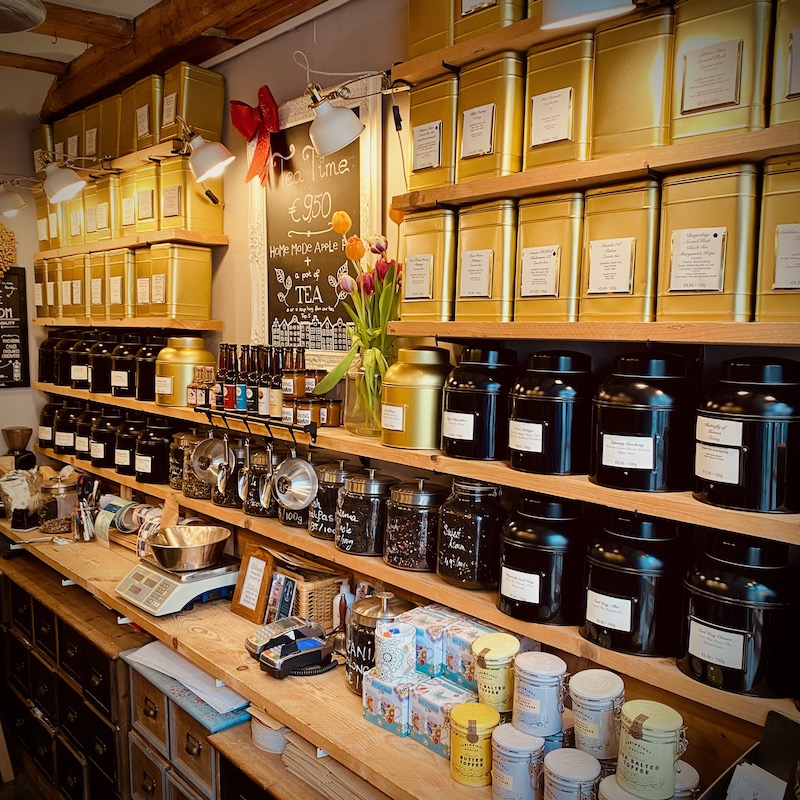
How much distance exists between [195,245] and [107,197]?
0.69 m

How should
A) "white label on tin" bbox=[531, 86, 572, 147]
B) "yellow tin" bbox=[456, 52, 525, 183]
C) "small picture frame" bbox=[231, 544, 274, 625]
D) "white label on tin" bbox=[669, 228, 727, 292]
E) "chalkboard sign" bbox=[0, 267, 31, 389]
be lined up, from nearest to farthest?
"white label on tin" bbox=[669, 228, 727, 292]
"white label on tin" bbox=[531, 86, 572, 147]
"yellow tin" bbox=[456, 52, 525, 183]
"small picture frame" bbox=[231, 544, 274, 625]
"chalkboard sign" bbox=[0, 267, 31, 389]

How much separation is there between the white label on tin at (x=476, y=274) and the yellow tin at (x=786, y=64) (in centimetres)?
62

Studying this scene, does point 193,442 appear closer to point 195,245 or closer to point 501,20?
point 195,245

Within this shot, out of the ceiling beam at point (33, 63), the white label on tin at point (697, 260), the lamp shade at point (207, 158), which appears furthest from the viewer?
the ceiling beam at point (33, 63)

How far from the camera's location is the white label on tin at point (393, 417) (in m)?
1.82

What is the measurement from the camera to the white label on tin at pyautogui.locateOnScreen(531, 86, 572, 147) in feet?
4.81

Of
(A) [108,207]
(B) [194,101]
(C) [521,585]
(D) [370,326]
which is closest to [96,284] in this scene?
(A) [108,207]

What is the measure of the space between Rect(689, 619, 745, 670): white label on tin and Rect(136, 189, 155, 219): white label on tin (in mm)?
2572


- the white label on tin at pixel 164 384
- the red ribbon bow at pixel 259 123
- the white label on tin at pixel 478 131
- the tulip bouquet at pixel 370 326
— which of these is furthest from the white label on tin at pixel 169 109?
the white label on tin at pixel 478 131

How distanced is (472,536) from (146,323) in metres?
1.89

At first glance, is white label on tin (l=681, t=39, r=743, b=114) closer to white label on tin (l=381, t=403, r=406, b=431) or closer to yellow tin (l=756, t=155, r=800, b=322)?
yellow tin (l=756, t=155, r=800, b=322)

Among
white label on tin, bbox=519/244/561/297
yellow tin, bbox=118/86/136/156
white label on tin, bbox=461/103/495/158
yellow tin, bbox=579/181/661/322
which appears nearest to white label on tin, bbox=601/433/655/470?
yellow tin, bbox=579/181/661/322

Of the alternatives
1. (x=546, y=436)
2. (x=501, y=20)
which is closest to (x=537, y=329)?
(x=546, y=436)

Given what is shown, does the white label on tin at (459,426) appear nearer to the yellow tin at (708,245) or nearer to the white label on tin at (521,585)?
the white label on tin at (521,585)
